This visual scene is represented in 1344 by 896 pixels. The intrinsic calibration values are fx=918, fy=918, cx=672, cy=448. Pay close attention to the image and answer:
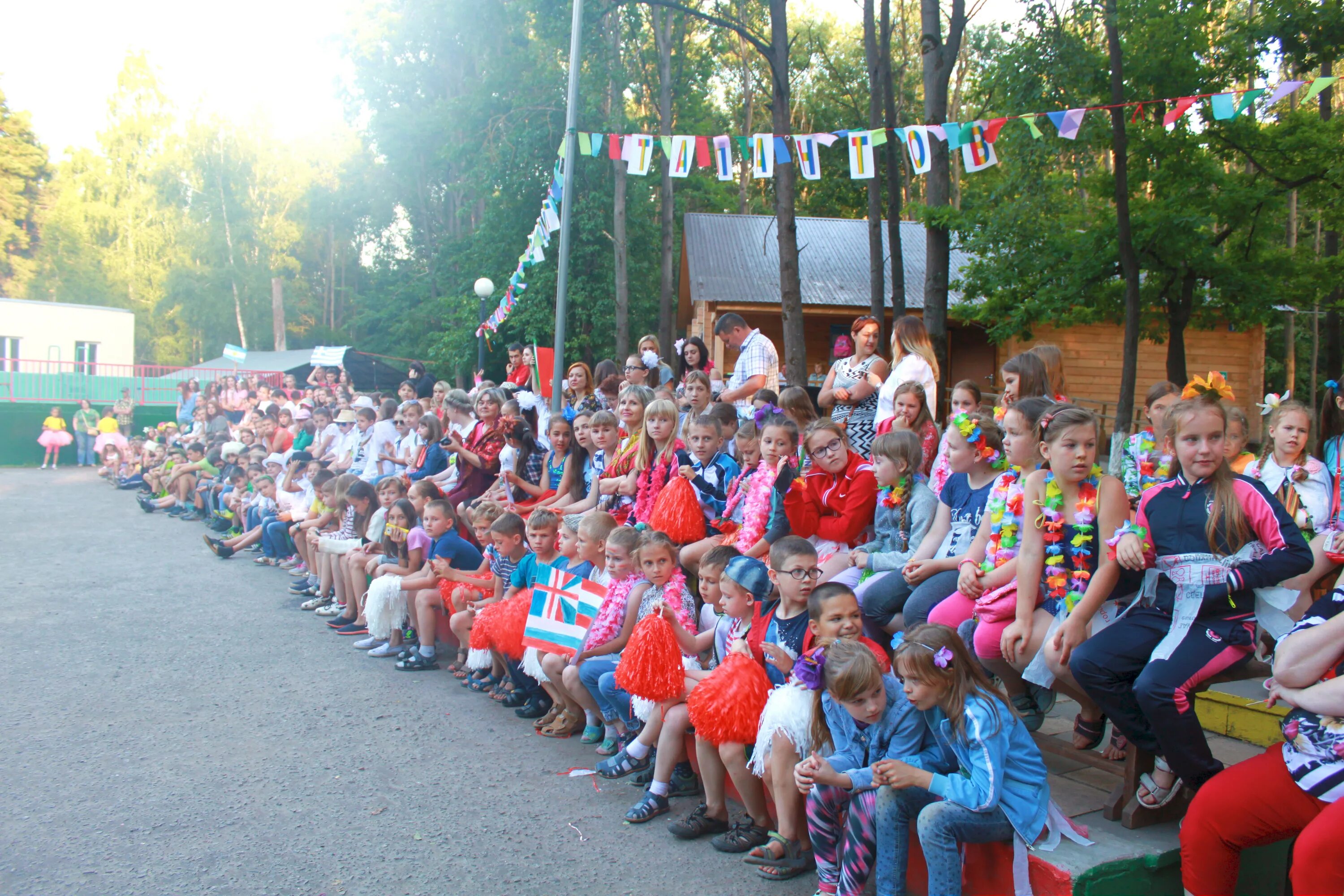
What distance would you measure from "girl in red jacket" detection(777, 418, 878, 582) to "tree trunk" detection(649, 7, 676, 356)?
697 inches

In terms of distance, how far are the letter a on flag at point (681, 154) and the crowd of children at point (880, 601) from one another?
3.54 meters

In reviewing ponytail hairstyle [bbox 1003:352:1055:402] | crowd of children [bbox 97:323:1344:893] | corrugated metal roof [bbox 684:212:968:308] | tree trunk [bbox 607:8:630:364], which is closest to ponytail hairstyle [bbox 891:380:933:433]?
crowd of children [bbox 97:323:1344:893]

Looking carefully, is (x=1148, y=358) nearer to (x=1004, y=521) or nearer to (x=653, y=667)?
(x=1004, y=521)

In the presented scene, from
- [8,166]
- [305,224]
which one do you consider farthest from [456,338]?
[8,166]

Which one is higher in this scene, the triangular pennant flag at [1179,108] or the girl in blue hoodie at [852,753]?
the triangular pennant flag at [1179,108]

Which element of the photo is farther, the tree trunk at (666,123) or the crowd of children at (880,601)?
the tree trunk at (666,123)

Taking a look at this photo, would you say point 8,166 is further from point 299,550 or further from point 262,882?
point 262,882

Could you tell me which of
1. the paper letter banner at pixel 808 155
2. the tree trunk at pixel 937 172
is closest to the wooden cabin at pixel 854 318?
the tree trunk at pixel 937 172

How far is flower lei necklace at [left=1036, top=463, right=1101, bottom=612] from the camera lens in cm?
341

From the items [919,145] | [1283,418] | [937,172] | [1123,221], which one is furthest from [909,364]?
[1123,221]

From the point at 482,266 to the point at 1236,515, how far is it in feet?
81.6

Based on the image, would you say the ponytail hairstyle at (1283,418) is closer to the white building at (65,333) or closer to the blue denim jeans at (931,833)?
the blue denim jeans at (931,833)

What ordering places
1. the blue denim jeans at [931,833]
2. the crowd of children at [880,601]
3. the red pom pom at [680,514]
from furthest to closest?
the red pom pom at [680,514] < the crowd of children at [880,601] < the blue denim jeans at [931,833]

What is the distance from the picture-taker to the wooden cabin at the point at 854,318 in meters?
20.1
